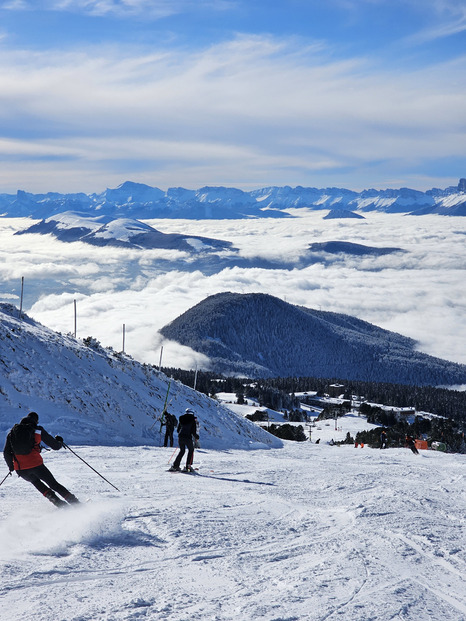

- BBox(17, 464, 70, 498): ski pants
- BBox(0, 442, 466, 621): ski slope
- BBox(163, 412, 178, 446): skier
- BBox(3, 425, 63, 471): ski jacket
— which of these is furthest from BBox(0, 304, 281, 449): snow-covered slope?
Result: BBox(17, 464, 70, 498): ski pants

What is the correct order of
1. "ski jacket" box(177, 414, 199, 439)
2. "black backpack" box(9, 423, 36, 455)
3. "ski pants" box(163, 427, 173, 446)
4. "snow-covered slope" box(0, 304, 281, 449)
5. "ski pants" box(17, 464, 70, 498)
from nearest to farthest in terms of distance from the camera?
"black backpack" box(9, 423, 36, 455)
"ski pants" box(17, 464, 70, 498)
"ski jacket" box(177, 414, 199, 439)
"snow-covered slope" box(0, 304, 281, 449)
"ski pants" box(163, 427, 173, 446)

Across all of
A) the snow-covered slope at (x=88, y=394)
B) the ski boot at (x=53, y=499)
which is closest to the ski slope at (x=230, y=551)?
the ski boot at (x=53, y=499)

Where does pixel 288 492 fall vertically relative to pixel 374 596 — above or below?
below

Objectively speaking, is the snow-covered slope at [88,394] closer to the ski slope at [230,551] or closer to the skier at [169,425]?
the skier at [169,425]

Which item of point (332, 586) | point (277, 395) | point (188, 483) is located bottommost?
point (277, 395)

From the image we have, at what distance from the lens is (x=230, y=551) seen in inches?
328

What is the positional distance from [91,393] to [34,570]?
19703 millimetres

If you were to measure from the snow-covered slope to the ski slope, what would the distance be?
8769 millimetres

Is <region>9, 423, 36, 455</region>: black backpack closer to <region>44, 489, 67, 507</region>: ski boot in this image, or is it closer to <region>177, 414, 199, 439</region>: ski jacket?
<region>44, 489, 67, 507</region>: ski boot

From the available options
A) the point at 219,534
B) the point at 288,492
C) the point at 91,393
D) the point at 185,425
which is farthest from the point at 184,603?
the point at 91,393

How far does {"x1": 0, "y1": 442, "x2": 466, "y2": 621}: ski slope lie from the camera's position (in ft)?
20.6

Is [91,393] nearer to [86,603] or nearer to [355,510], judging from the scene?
[355,510]

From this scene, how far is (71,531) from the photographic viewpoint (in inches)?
347

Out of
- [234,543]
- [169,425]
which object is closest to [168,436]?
[169,425]
